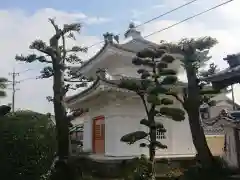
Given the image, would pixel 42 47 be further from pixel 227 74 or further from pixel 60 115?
pixel 227 74

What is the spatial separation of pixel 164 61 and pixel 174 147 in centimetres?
628

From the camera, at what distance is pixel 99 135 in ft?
60.1

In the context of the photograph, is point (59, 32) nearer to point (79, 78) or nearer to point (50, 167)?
point (79, 78)

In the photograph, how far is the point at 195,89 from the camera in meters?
12.3

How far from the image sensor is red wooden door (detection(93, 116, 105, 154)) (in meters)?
17.9

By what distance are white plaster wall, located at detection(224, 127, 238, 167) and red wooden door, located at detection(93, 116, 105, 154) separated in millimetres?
6736

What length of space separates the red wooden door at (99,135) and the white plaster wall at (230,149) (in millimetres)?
6736

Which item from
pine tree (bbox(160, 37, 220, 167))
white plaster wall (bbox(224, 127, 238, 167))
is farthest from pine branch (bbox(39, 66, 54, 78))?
white plaster wall (bbox(224, 127, 238, 167))

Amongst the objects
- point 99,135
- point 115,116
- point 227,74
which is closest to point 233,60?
point 227,74

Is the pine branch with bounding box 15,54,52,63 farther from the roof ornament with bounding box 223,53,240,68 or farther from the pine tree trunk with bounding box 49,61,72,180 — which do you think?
the roof ornament with bounding box 223,53,240,68

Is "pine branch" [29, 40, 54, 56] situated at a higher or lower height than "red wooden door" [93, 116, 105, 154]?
higher

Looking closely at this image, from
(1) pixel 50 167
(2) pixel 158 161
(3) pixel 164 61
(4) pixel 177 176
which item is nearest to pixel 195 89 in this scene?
(3) pixel 164 61

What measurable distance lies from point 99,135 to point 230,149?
7.17 m

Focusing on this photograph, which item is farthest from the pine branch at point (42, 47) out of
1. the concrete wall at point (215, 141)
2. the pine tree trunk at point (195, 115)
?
the concrete wall at point (215, 141)
